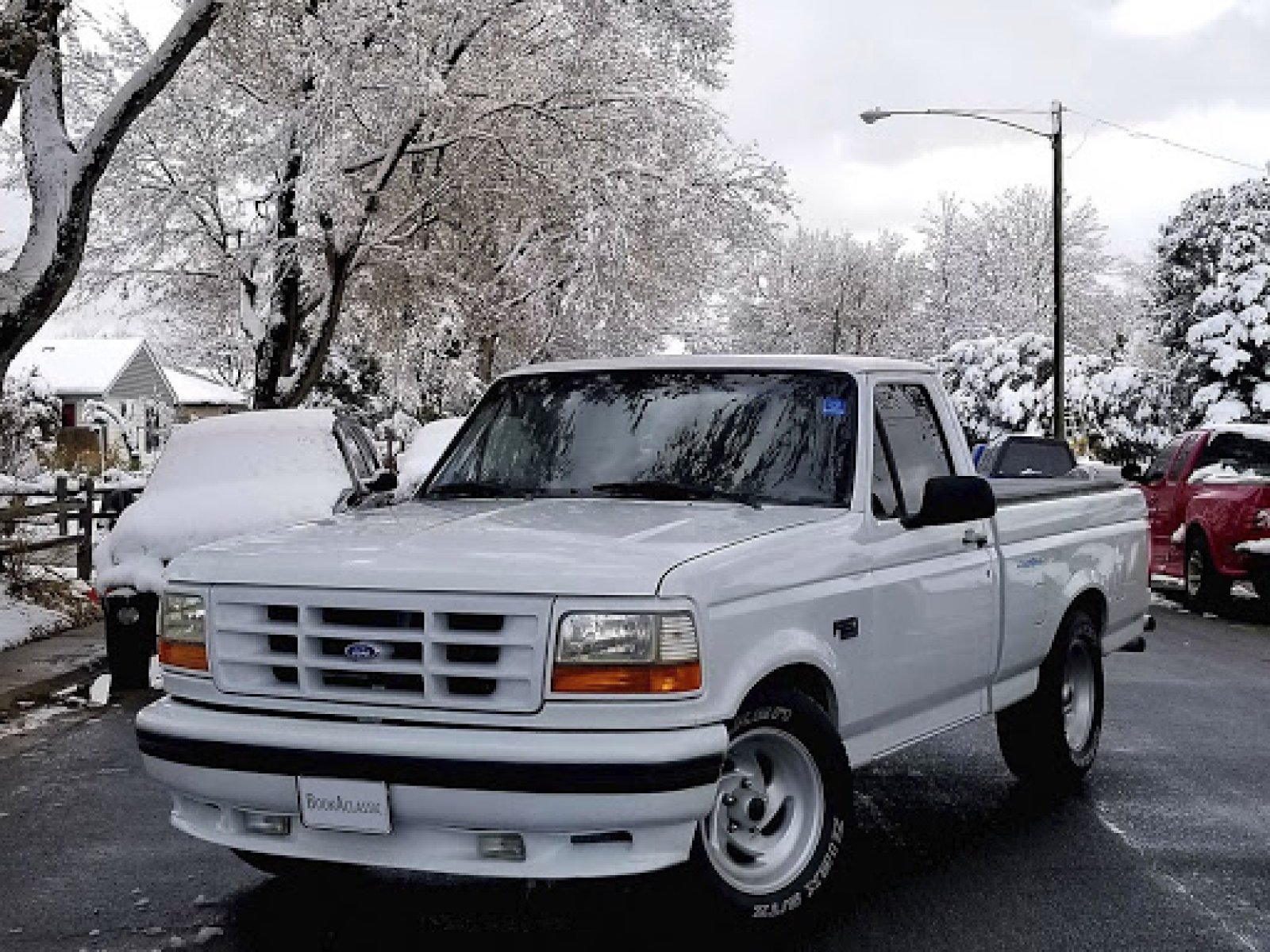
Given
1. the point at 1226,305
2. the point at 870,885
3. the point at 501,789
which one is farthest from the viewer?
the point at 1226,305

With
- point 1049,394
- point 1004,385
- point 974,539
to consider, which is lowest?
point 974,539

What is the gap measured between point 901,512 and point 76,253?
997 centimetres

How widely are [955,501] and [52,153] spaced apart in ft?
35.8

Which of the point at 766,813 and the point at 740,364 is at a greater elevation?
the point at 740,364

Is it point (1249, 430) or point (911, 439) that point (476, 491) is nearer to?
point (911, 439)

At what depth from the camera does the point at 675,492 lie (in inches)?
231

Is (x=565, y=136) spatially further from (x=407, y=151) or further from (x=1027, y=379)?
(x=1027, y=379)

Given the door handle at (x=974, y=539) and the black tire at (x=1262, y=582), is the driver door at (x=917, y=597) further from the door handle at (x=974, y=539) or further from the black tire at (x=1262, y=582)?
the black tire at (x=1262, y=582)

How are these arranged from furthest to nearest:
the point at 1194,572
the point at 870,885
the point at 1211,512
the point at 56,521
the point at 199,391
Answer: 1. the point at 199,391
2. the point at 56,521
3. the point at 1194,572
4. the point at 1211,512
5. the point at 870,885

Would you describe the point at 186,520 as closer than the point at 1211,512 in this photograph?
Yes

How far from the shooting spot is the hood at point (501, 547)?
4668 mm

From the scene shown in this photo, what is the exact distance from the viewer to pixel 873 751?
578 cm

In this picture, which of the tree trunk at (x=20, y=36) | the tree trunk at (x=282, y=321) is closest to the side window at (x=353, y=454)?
the tree trunk at (x=20, y=36)

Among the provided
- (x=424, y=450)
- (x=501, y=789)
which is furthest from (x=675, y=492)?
(x=424, y=450)
